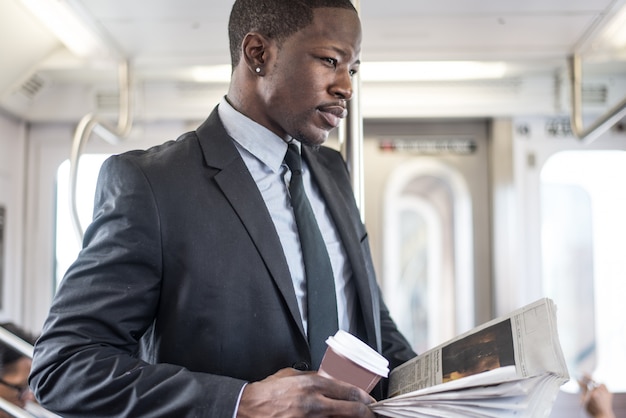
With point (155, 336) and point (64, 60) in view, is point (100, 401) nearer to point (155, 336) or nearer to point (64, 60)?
point (155, 336)

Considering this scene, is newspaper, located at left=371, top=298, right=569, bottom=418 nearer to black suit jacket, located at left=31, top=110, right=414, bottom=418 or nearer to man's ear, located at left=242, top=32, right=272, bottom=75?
black suit jacket, located at left=31, top=110, right=414, bottom=418

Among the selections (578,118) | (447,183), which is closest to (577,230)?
(447,183)

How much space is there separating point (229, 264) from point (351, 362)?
0.26 metres

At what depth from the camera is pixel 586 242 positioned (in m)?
4.25

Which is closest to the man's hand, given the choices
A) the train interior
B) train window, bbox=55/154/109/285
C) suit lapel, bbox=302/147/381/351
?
suit lapel, bbox=302/147/381/351

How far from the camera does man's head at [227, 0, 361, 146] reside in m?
1.30

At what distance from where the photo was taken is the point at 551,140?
13.9 feet

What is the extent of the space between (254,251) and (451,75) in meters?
2.99

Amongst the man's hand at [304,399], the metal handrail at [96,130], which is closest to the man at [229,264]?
the man's hand at [304,399]

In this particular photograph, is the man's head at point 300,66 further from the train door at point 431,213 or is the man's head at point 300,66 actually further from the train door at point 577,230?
the train door at point 577,230

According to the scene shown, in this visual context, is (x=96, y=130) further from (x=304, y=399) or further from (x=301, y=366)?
(x=304, y=399)

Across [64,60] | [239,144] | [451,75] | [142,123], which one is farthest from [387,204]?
[239,144]

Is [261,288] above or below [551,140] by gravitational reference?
below

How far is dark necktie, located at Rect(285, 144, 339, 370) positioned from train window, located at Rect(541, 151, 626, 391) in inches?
125
